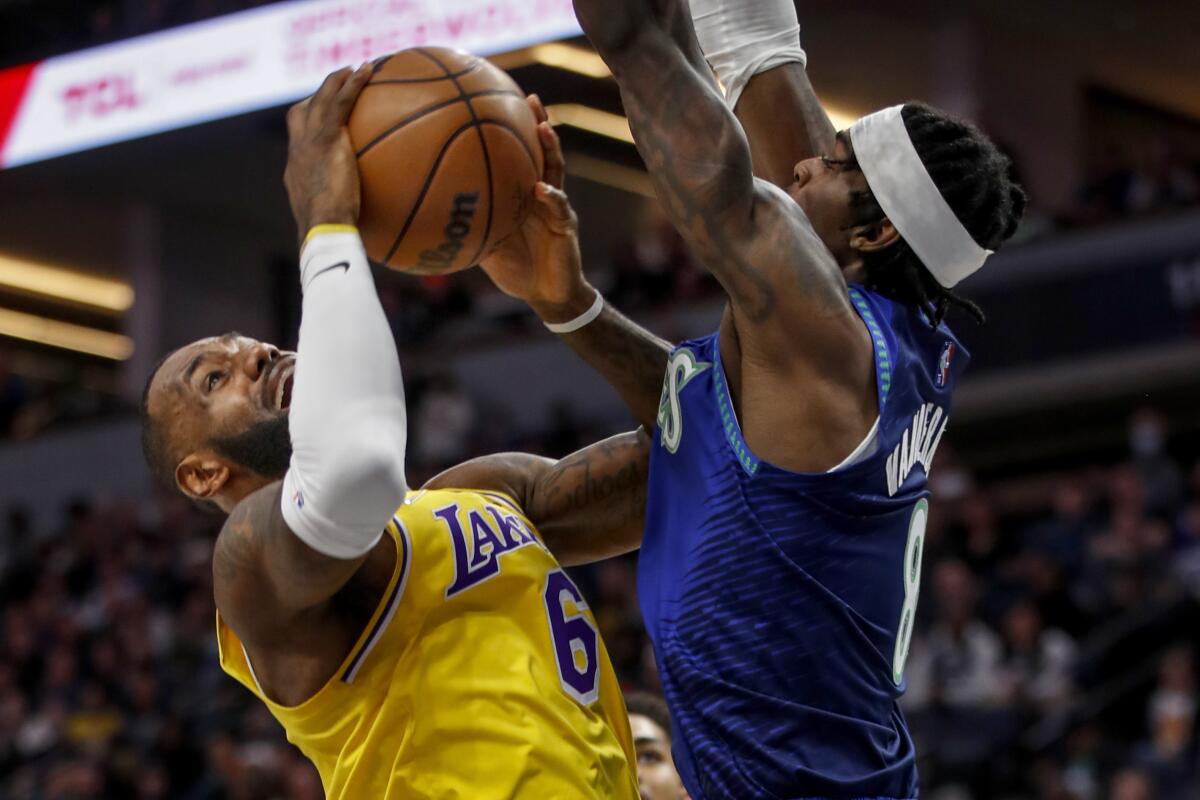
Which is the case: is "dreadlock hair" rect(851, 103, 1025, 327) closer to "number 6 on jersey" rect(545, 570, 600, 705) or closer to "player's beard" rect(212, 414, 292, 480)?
"number 6 on jersey" rect(545, 570, 600, 705)

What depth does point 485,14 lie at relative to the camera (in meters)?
11.7

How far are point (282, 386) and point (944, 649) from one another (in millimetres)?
6421

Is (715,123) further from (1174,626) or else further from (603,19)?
(1174,626)

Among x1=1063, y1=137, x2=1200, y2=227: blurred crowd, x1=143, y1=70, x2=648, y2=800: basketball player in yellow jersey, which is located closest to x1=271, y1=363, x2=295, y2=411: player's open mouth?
x1=143, y1=70, x2=648, y2=800: basketball player in yellow jersey

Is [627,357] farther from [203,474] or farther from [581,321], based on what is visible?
[203,474]

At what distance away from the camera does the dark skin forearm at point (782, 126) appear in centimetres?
343

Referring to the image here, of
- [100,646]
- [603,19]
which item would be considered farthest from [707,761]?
[100,646]

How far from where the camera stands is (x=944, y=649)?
29.8 feet

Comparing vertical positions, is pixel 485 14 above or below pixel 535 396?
above

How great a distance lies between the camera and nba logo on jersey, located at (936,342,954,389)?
310 centimetres

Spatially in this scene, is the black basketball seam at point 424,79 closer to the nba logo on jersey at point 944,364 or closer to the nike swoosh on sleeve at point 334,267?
the nike swoosh on sleeve at point 334,267

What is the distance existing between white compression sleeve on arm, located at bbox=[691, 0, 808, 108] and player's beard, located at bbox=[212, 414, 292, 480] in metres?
1.09

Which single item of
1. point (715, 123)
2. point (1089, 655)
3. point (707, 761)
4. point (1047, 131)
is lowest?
point (1047, 131)

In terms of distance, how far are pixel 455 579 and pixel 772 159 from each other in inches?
40.5
